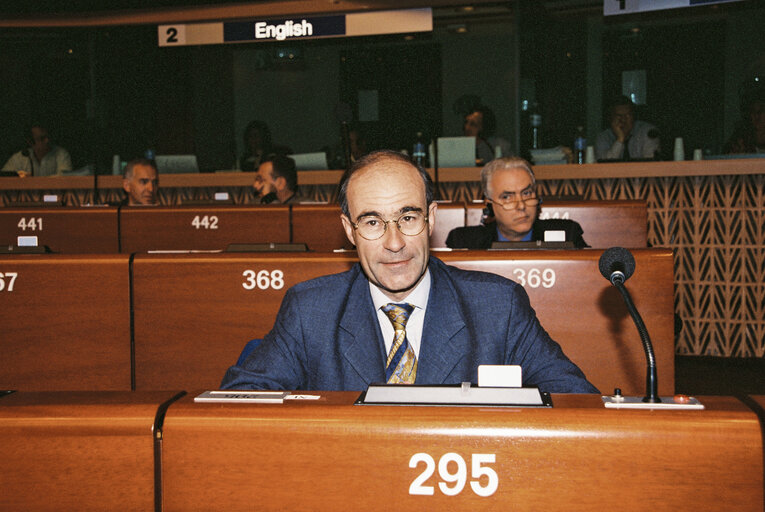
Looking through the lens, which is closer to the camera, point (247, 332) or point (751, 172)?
point (247, 332)

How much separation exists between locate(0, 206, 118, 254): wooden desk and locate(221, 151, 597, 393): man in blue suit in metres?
3.12

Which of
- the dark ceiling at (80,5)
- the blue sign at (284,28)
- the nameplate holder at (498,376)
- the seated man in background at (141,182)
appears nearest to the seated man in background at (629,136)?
the blue sign at (284,28)

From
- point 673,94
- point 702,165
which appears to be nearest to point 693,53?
point 673,94

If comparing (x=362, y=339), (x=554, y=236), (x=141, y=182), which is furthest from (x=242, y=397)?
(x=141, y=182)

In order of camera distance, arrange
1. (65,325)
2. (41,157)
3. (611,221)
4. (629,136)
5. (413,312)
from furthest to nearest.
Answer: (41,157)
(629,136)
(611,221)
(65,325)
(413,312)

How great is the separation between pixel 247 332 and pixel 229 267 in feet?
0.79

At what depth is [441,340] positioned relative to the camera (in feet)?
5.32

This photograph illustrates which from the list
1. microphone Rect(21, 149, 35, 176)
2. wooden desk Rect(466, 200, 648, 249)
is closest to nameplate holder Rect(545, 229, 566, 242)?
wooden desk Rect(466, 200, 648, 249)

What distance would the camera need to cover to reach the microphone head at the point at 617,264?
1.25 m

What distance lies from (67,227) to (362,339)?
11.1ft

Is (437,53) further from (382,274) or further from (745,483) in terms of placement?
(745,483)

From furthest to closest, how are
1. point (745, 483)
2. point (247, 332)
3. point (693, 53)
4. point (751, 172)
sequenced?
point (693, 53) → point (751, 172) → point (247, 332) → point (745, 483)

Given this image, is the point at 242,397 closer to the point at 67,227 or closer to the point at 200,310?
the point at 200,310

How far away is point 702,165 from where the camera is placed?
529 centimetres
